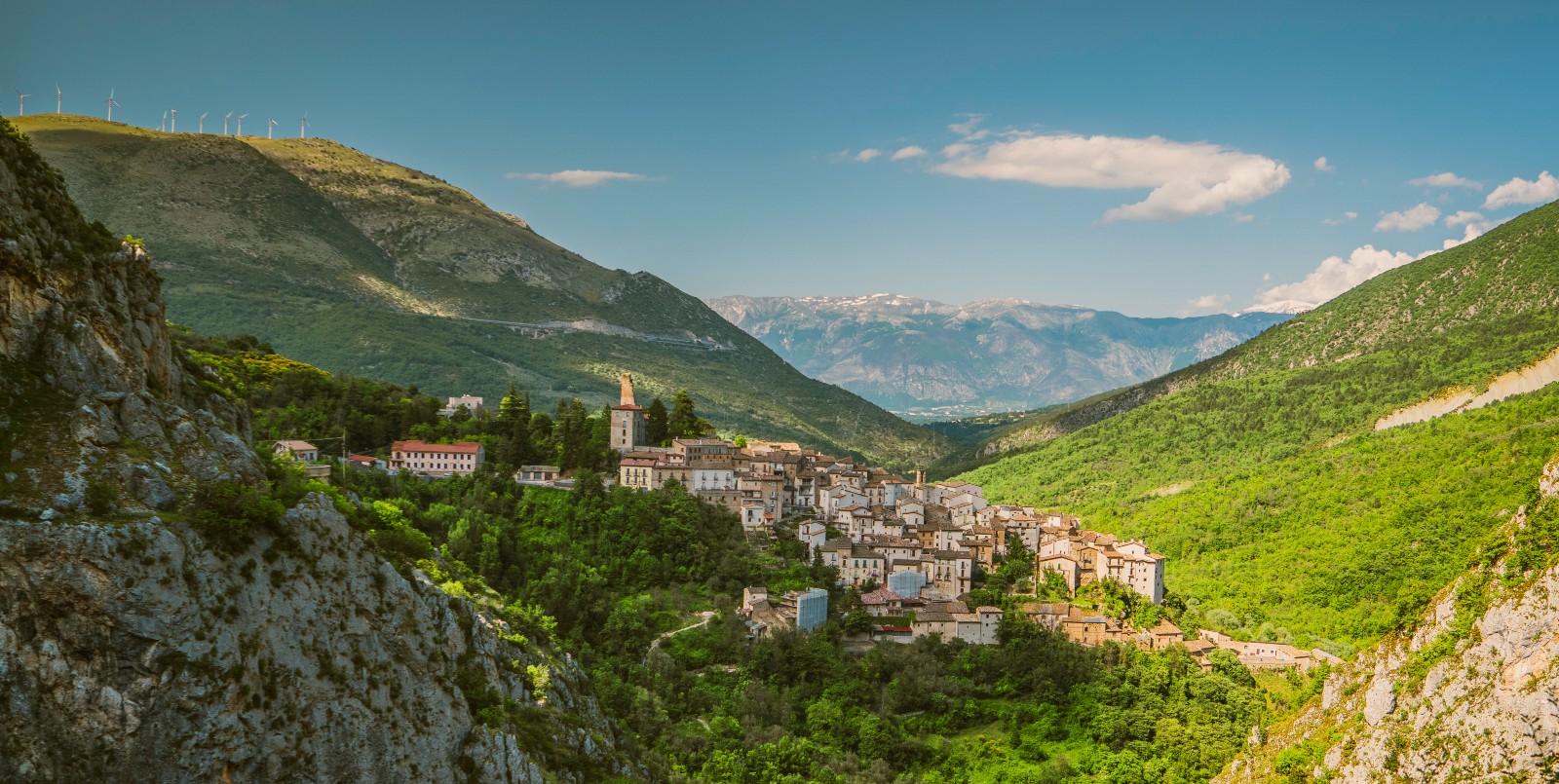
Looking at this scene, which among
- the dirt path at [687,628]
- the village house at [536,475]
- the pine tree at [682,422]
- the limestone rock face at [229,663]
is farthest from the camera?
the pine tree at [682,422]

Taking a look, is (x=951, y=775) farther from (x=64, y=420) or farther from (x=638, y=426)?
(x=64, y=420)

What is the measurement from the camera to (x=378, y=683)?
2448 centimetres

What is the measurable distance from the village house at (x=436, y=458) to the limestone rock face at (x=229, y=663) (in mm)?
31358

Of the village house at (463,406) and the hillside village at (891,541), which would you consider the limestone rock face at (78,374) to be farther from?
the village house at (463,406)

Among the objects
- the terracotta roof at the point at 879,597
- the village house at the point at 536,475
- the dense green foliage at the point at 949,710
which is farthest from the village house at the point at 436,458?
the terracotta roof at the point at 879,597

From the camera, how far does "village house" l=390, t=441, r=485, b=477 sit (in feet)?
193

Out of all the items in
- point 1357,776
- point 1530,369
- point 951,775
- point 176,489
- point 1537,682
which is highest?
point 1530,369

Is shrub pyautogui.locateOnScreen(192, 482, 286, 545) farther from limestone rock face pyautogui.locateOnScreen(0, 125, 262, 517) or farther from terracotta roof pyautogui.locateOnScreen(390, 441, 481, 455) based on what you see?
terracotta roof pyautogui.locateOnScreen(390, 441, 481, 455)

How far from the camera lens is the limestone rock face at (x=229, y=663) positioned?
1795cm

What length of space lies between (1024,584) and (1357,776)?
84.7 feet

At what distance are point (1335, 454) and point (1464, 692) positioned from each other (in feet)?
246

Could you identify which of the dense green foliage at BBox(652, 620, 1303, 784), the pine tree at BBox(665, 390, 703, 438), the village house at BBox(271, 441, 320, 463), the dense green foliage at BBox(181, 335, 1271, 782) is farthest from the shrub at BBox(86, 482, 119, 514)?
the pine tree at BBox(665, 390, 703, 438)

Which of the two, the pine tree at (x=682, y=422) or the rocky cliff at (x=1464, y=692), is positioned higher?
the pine tree at (x=682, y=422)

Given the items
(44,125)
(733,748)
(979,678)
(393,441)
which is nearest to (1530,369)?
(979,678)
